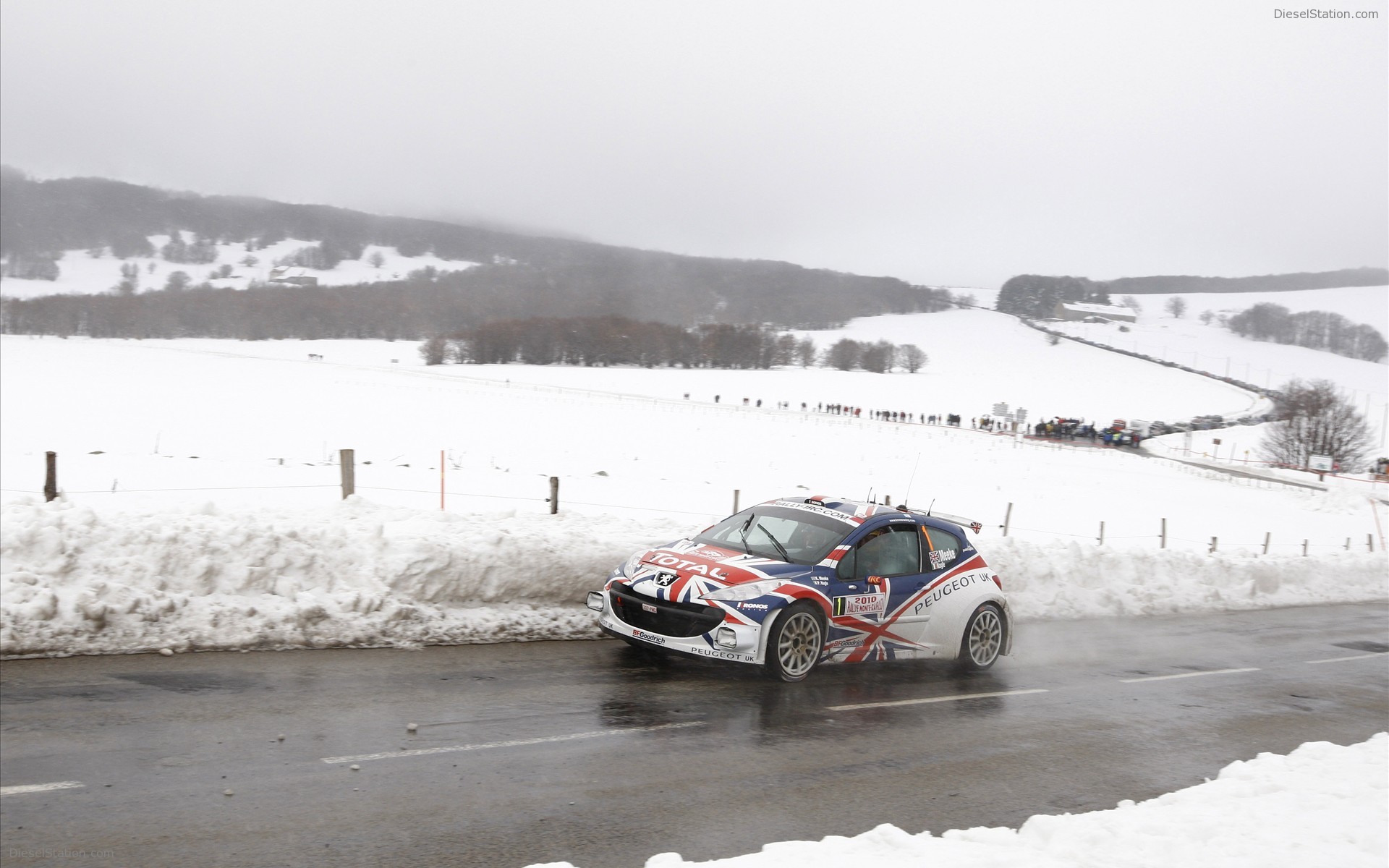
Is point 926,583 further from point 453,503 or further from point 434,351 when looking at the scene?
point 434,351

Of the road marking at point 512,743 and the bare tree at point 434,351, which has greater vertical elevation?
the bare tree at point 434,351

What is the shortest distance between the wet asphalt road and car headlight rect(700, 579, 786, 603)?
2.62 ft

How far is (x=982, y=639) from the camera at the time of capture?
10.9m

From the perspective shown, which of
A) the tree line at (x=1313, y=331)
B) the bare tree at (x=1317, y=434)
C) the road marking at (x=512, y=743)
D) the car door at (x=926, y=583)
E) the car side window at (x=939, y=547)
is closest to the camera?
the road marking at (x=512, y=743)

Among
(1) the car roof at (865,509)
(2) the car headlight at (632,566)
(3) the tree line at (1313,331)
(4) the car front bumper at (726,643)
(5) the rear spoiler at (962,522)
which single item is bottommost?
(4) the car front bumper at (726,643)

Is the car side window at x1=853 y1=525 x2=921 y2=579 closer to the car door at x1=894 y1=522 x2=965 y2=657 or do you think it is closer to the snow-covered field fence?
the car door at x1=894 y1=522 x2=965 y2=657

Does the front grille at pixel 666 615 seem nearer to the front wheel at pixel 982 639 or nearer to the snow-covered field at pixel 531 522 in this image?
the snow-covered field at pixel 531 522

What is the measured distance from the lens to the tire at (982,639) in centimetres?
1076

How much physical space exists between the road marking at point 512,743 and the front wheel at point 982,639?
14.1 feet

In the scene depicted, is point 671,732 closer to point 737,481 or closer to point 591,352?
point 737,481

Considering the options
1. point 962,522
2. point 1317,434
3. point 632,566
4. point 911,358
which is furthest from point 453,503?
point 911,358

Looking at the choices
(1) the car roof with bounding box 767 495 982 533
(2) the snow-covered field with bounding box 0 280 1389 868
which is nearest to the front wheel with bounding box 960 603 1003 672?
(1) the car roof with bounding box 767 495 982 533

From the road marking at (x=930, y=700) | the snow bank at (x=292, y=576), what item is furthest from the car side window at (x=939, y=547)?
the snow bank at (x=292, y=576)

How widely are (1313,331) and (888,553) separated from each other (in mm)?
199329
